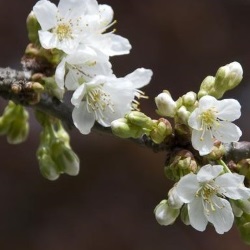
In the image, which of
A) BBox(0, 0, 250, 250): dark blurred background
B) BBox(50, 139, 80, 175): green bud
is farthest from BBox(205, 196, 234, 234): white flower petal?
BBox(0, 0, 250, 250): dark blurred background

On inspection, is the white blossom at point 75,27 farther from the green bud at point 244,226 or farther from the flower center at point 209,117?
the green bud at point 244,226

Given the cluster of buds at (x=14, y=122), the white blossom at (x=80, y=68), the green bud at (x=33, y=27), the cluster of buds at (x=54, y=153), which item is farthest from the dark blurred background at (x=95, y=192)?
the white blossom at (x=80, y=68)

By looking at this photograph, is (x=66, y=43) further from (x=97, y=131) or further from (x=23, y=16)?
(x=23, y=16)

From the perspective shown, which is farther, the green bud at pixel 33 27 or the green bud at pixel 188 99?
the green bud at pixel 33 27

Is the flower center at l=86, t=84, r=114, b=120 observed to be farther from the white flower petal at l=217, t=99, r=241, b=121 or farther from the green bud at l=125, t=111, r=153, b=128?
the white flower petal at l=217, t=99, r=241, b=121

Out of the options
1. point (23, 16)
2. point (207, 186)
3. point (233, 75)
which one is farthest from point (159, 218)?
point (23, 16)
